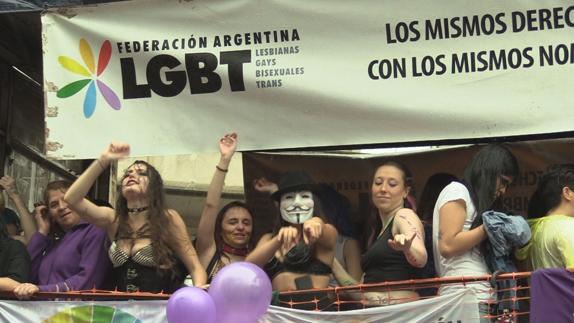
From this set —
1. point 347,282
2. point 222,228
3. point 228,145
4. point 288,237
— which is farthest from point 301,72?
point 347,282

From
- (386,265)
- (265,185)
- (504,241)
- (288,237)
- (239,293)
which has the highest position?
(265,185)

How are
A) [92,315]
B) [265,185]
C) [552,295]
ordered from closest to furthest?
[552,295]
[92,315]
[265,185]

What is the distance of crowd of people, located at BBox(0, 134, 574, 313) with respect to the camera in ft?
21.2

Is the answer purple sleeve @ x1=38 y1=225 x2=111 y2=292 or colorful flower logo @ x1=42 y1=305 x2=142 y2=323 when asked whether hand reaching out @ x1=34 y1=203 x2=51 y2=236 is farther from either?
colorful flower logo @ x1=42 y1=305 x2=142 y2=323

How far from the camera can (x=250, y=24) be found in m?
7.66

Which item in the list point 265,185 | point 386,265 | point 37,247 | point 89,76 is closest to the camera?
point 386,265

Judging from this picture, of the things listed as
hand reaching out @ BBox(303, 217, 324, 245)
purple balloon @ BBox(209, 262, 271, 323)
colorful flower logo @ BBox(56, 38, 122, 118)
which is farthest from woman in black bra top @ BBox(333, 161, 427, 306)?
colorful flower logo @ BBox(56, 38, 122, 118)

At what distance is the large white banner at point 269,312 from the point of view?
623 cm

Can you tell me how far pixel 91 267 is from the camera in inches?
277

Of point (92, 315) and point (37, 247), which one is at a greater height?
point (37, 247)

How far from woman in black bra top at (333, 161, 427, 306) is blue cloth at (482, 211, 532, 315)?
1.57ft

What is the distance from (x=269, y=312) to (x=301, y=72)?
208 centimetres

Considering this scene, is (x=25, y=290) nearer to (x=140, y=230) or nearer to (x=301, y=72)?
(x=140, y=230)

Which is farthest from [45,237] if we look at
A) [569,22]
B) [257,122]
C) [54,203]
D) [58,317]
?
[569,22]
